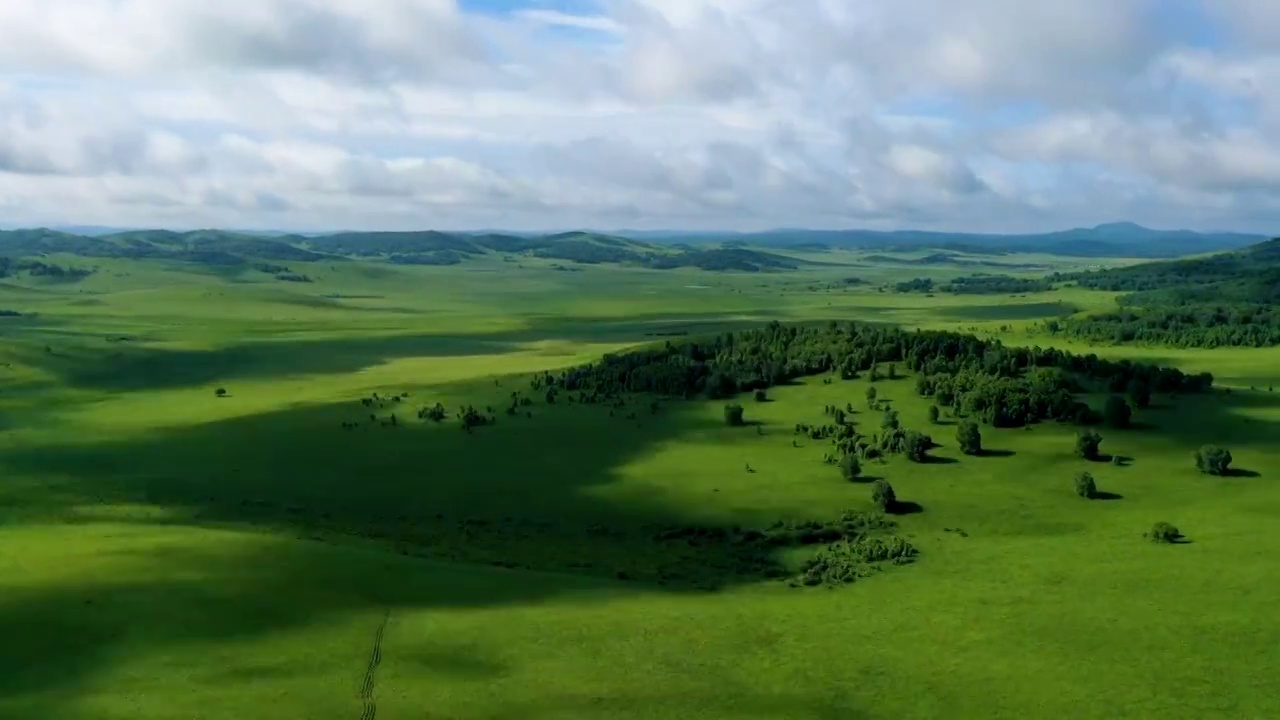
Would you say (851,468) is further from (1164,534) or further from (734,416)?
(1164,534)

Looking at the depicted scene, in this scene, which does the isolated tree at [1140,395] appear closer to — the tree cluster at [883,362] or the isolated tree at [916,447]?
the tree cluster at [883,362]

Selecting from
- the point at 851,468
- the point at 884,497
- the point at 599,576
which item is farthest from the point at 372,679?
the point at 851,468

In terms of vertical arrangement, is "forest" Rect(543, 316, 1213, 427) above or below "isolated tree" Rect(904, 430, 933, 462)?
above

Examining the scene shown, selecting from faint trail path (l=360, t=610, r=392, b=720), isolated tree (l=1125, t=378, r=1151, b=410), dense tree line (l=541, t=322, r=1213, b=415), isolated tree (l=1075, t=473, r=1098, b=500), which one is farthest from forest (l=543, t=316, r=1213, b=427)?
faint trail path (l=360, t=610, r=392, b=720)

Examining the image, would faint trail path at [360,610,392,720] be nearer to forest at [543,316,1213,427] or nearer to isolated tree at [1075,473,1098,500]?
isolated tree at [1075,473,1098,500]

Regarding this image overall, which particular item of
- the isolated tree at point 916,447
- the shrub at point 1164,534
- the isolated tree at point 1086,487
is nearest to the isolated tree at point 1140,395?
the isolated tree at point 916,447

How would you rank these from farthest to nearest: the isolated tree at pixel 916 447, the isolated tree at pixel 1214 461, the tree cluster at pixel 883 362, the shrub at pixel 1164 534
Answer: the tree cluster at pixel 883 362 < the isolated tree at pixel 916 447 < the isolated tree at pixel 1214 461 < the shrub at pixel 1164 534
